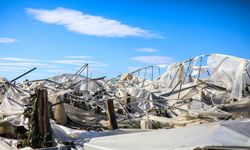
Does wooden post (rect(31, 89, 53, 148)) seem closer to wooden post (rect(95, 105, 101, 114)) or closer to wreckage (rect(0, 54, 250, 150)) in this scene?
wreckage (rect(0, 54, 250, 150))

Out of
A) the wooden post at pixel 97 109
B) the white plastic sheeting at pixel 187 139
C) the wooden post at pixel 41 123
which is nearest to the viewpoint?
the white plastic sheeting at pixel 187 139

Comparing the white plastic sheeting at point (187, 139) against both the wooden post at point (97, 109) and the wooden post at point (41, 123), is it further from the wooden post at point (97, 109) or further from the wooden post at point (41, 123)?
the wooden post at point (97, 109)

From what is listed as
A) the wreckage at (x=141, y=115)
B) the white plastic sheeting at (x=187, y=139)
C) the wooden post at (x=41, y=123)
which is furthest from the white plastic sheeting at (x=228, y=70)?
the white plastic sheeting at (x=187, y=139)

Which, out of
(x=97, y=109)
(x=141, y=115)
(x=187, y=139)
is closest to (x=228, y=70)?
(x=141, y=115)

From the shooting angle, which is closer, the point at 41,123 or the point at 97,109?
the point at 41,123

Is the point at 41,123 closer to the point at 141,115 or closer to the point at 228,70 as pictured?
the point at 141,115

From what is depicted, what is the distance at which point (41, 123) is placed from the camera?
7.75 meters

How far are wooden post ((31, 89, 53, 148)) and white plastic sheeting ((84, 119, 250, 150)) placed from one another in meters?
1.65

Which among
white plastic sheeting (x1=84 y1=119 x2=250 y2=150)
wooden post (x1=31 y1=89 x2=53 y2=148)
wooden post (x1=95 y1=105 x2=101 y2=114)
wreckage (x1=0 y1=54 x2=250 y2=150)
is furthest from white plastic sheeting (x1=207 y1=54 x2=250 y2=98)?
white plastic sheeting (x1=84 y1=119 x2=250 y2=150)

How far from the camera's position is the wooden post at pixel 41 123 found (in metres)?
7.55

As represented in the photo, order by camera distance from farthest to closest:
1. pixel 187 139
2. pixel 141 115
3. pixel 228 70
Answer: pixel 228 70
pixel 141 115
pixel 187 139

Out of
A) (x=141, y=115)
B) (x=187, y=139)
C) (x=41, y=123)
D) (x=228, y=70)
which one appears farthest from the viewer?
(x=228, y=70)

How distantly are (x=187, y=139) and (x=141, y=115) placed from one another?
6.53 m

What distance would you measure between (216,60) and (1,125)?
9590 millimetres
